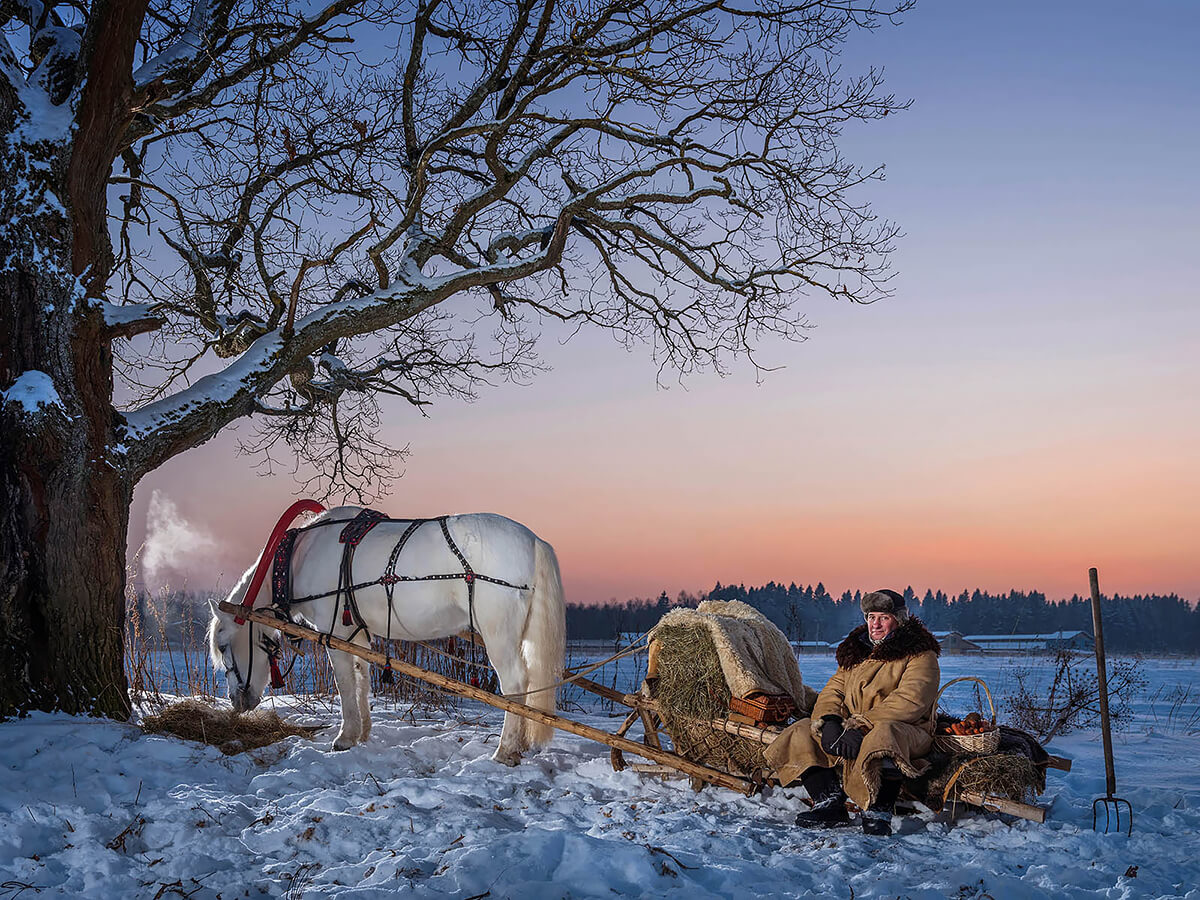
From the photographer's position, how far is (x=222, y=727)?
22.1 ft

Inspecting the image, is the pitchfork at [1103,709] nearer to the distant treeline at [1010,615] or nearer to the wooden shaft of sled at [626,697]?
the wooden shaft of sled at [626,697]

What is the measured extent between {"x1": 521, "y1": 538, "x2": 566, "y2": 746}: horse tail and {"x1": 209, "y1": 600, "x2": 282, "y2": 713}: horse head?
2.26 metres

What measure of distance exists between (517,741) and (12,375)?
4823 mm

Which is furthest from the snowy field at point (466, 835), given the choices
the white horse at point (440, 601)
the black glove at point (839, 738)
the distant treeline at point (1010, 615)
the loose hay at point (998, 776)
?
the distant treeline at point (1010, 615)

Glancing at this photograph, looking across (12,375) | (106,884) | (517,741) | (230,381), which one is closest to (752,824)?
(517,741)

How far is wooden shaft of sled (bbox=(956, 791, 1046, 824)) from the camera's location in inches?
180

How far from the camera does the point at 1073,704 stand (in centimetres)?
902

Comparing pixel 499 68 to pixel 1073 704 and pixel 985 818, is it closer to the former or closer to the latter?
pixel 985 818

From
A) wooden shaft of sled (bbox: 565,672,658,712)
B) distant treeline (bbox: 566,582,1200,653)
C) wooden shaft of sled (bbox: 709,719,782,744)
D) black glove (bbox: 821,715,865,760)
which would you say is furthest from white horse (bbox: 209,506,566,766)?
distant treeline (bbox: 566,582,1200,653)

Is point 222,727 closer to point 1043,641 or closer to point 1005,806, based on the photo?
point 1005,806

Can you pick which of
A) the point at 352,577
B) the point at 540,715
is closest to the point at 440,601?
the point at 352,577

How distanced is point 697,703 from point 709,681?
0.18 meters

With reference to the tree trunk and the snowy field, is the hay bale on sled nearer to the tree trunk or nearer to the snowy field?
the snowy field

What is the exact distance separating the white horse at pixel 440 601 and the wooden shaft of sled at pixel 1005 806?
2902 millimetres
